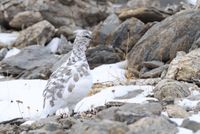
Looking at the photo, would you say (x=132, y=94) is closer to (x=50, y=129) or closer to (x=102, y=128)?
(x=50, y=129)

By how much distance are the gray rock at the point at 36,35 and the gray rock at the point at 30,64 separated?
1.22 metres

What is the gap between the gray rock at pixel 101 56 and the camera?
10219 millimetres

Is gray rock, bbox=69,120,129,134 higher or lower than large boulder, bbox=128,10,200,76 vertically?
lower

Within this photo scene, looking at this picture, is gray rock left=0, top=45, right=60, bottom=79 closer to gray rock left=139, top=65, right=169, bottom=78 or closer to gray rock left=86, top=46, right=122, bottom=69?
gray rock left=86, top=46, right=122, bottom=69

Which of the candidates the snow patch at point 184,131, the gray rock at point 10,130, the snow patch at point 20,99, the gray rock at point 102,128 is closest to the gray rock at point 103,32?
the snow patch at point 20,99

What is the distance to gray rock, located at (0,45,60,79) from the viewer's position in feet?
33.4

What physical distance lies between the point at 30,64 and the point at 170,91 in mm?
5557

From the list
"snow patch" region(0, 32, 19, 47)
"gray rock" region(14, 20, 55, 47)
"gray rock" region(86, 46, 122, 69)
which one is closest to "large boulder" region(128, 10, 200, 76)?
"gray rock" region(86, 46, 122, 69)

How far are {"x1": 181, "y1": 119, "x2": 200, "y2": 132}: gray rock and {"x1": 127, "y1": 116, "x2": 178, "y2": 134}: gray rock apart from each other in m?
0.13

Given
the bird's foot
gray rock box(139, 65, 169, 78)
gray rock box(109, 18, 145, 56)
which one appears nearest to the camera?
the bird's foot

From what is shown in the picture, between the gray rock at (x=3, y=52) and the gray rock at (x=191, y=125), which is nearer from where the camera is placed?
the gray rock at (x=191, y=125)

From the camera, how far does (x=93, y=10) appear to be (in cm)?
1645

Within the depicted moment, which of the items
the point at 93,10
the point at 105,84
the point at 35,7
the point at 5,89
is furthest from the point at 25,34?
the point at 105,84

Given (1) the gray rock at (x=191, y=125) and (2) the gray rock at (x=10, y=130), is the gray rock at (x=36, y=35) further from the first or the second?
(1) the gray rock at (x=191, y=125)
